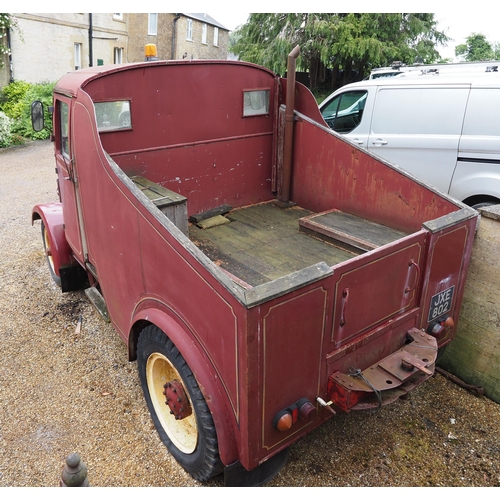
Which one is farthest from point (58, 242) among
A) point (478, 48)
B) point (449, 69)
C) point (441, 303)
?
point (478, 48)

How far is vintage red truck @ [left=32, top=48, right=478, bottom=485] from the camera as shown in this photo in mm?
Result: 2365

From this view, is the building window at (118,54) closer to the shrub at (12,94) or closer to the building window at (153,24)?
the building window at (153,24)

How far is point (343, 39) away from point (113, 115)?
13708mm

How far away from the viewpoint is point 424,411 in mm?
3490

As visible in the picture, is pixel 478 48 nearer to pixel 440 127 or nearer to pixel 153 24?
pixel 153 24

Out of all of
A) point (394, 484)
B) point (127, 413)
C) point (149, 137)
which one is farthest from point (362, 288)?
point (149, 137)

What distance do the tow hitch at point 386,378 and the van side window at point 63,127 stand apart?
3.01 m

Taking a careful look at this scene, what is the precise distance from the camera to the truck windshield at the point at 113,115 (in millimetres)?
3812

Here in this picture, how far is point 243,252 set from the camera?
3857mm

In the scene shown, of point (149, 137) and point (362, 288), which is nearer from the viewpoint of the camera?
point (362, 288)

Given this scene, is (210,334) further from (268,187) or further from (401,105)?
(401,105)

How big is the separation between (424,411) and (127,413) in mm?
2266

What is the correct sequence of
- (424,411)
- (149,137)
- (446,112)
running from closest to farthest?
(424,411) < (149,137) < (446,112)

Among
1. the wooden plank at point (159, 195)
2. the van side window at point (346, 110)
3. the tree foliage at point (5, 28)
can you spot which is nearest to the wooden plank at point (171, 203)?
the wooden plank at point (159, 195)
